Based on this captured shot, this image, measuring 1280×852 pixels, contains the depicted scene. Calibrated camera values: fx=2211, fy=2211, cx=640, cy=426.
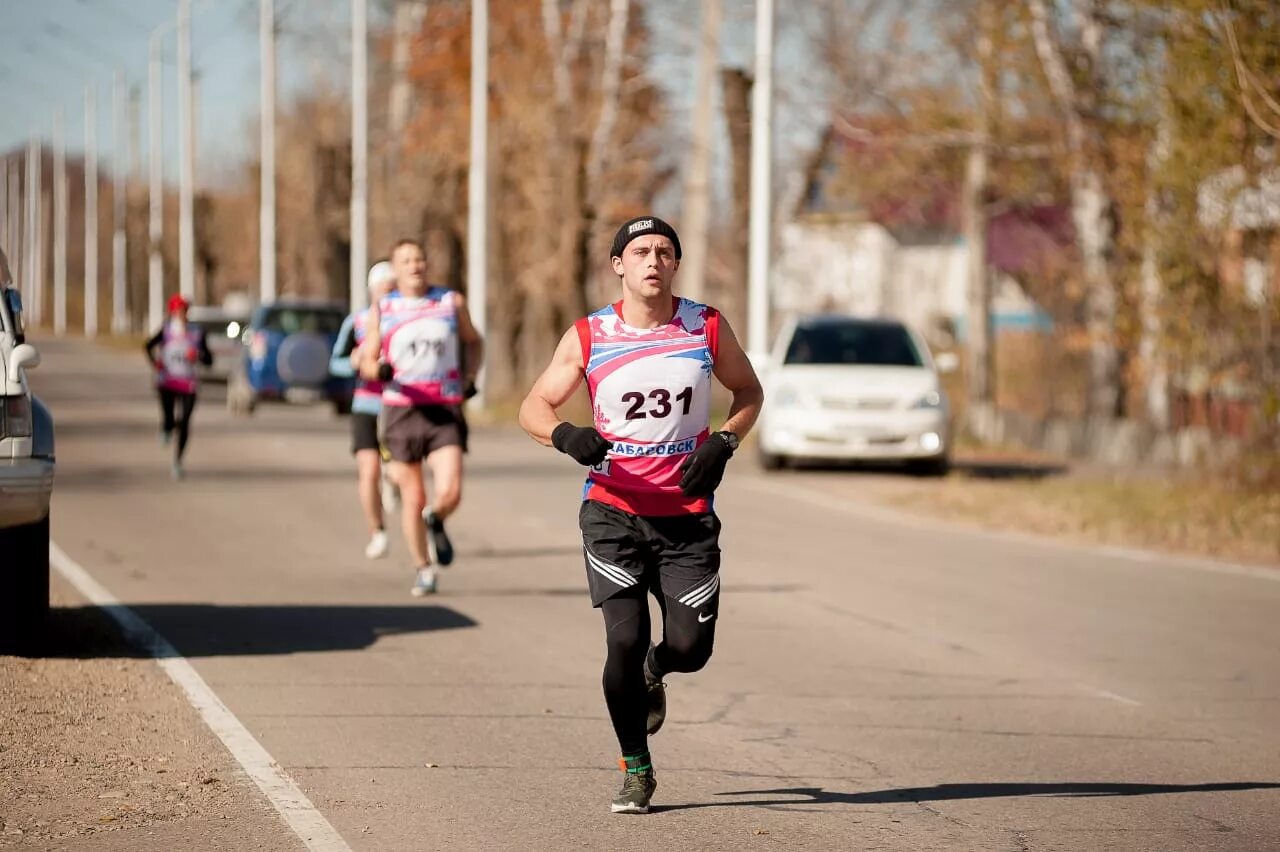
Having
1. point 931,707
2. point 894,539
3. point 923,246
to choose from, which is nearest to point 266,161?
point 923,246

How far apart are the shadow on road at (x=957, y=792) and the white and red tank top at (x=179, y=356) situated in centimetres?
1485

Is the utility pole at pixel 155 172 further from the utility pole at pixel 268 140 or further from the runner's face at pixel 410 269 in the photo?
the runner's face at pixel 410 269

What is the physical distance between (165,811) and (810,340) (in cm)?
1743

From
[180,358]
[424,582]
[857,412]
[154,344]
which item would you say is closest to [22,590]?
[424,582]

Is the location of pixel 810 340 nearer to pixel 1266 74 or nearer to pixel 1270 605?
pixel 1266 74

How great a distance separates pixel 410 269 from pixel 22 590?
10.8 feet

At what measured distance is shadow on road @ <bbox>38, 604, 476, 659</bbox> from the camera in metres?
10.2

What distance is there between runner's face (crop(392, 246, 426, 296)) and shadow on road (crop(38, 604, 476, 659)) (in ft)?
5.75

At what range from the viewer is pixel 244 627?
11070 mm

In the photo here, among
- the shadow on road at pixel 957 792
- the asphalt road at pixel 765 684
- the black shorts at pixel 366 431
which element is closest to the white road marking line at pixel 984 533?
the asphalt road at pixel 765 684

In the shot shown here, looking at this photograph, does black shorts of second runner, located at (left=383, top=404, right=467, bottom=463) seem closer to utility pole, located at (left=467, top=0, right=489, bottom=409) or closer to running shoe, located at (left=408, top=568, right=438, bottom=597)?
running shoe, located at (left=408, top=568, right=438, bottom=597)

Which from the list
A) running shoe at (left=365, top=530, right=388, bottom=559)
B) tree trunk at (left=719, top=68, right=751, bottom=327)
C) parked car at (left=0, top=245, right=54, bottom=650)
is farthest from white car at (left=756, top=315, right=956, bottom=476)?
tree trunk at (left=719, top=68, right=751, bottom=327)

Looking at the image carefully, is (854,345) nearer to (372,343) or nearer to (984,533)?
(984,533)

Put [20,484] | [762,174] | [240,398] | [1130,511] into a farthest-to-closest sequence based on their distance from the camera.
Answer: [240,398]
[762,174]
[1130,511]
[20,484]
